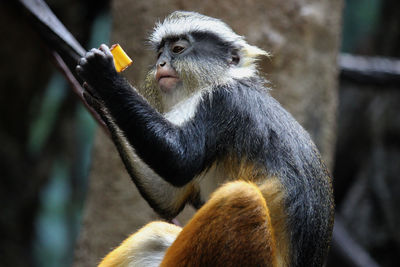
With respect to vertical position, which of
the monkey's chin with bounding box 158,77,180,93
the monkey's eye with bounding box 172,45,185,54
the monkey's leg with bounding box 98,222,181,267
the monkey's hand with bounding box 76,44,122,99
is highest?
the monkey's eye with bounding box 172,45,185,54

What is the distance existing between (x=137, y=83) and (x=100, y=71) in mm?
1996

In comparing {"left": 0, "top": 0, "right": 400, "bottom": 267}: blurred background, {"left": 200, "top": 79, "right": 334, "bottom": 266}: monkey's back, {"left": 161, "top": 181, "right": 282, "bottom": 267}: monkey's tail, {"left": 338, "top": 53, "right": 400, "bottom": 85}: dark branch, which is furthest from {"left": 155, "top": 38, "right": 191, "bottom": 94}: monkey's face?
{"left": 338, "top": 53, "right": 400, "bottom": 85}: dark branch

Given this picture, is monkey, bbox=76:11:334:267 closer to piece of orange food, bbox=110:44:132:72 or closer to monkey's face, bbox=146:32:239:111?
monkey's face, bbox=146:32:239:111

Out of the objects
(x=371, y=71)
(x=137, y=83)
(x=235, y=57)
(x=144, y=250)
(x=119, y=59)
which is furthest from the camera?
(x=371, y=71)

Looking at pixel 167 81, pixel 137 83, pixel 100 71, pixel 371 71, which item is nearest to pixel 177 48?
pixel 167 81

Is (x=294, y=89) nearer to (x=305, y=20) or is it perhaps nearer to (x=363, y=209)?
(x=305, y=20)

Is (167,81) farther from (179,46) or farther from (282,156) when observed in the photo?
(282,156)

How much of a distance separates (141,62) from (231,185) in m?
2.47

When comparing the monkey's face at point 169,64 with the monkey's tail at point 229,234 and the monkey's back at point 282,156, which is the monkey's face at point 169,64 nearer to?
the monkey's back at point 282,156

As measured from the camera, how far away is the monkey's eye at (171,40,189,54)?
11.7ft

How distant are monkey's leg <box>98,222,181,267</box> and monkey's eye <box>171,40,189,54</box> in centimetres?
115

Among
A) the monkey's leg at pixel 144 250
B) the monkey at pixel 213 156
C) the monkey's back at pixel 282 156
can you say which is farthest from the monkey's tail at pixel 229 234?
the monkey's leg at pixel 144 250

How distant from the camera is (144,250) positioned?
11.1 ft

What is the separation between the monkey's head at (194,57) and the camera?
11.3ft
